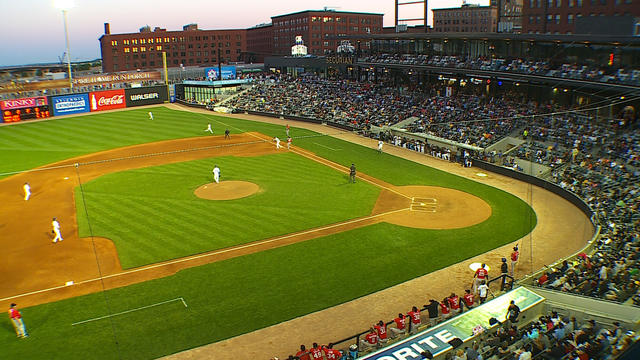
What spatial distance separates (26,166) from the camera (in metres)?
41.3

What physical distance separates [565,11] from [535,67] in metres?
27.8

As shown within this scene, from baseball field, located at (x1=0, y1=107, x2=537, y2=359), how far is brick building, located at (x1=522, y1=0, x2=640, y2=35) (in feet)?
110

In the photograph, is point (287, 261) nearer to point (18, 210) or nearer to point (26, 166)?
point (18, 210)

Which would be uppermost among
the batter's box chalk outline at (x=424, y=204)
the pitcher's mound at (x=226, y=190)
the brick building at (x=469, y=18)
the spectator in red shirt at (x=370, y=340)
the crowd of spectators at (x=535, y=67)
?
the brick building at (x=469, y=18)

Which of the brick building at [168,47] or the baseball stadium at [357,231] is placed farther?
the brick building at [168,47]

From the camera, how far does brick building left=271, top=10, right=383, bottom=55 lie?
141875mm

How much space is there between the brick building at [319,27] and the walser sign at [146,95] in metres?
72.3

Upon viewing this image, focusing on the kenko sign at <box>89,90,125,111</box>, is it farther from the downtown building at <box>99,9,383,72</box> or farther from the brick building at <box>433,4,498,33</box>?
the brick building at <box>433,4,498,33</box>

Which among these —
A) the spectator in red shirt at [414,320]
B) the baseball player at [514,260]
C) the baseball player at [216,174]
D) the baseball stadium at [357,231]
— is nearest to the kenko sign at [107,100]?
the baseball stadium at [357,231]

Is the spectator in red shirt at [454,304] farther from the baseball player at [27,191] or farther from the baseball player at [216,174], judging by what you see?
the baseball player at [27,191]

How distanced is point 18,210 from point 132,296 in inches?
643

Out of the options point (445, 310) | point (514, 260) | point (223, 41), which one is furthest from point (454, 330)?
point (223, 41)

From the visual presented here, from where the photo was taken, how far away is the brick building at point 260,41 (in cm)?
16075

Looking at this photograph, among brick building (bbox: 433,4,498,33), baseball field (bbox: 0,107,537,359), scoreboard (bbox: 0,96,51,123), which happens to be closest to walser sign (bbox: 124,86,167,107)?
scoreboard (bbox: 0,96,51,123)
